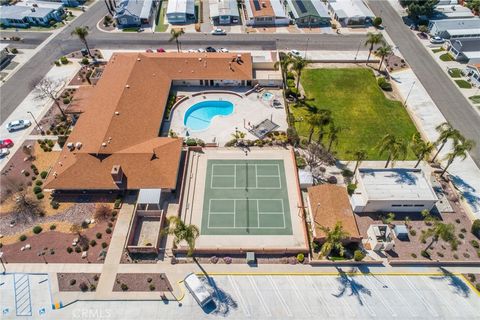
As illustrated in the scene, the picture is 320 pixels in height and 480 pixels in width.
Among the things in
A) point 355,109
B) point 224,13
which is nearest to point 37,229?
point 355,109

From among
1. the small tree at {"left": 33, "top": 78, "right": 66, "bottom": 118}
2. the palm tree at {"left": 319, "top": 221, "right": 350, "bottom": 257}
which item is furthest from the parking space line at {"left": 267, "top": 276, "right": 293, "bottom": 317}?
the small tree at {"left": 33, "top": 78, "right": 66, "bottom": 118}

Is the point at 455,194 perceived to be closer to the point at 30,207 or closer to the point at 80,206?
the point at 80,206

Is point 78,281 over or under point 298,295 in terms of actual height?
under

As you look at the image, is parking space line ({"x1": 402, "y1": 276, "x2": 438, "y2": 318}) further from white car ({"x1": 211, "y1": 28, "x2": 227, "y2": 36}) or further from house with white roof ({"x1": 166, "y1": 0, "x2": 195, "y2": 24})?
house with white roof ({"x1": 166, "y1": 0, "x2": 195, "y2": 24})

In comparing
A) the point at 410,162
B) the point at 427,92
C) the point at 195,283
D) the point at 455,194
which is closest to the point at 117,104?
the point at 195,283

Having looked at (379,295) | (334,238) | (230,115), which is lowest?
(379,295)

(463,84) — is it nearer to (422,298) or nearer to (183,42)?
(422,298)
